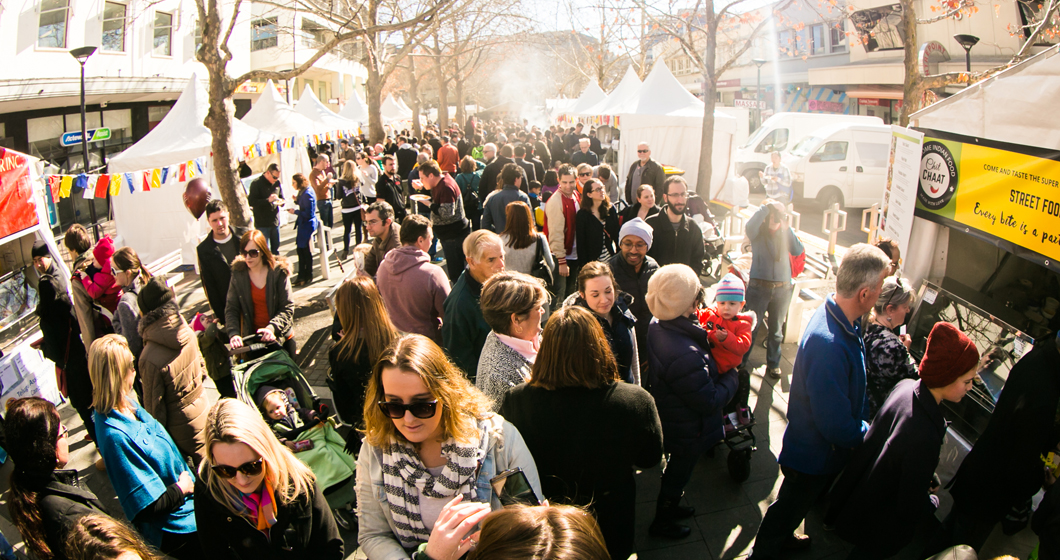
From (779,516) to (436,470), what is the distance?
201 centimetres

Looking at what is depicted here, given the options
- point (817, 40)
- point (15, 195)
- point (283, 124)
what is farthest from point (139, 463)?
point (817, 40)

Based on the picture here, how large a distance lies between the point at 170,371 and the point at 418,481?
240cm

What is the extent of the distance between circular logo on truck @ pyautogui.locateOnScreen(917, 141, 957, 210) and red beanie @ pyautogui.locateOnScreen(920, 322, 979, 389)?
226 cm

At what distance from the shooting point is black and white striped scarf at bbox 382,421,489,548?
6.53 ft

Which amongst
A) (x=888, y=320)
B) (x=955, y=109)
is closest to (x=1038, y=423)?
(x=888, y=320)

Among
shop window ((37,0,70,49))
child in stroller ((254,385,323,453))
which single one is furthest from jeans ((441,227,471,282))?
shop window ((37,0,70,49))

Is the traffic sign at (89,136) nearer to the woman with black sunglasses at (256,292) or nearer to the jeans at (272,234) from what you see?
the jeans at (272,234)

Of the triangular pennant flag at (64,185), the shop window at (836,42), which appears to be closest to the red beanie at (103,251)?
the triangular pennant flag at (64,185)

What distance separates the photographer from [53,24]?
51.5ft

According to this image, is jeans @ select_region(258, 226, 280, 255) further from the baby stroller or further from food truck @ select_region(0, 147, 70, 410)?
the baby stroller

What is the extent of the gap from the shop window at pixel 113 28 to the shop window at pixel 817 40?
28885 mm

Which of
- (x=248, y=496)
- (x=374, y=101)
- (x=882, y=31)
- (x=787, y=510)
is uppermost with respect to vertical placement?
(x=882, y=31)

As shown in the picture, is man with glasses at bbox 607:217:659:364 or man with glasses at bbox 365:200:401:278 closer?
man with glasses at bbox 607:217:659:364

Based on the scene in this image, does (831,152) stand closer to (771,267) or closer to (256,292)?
(771,267)
